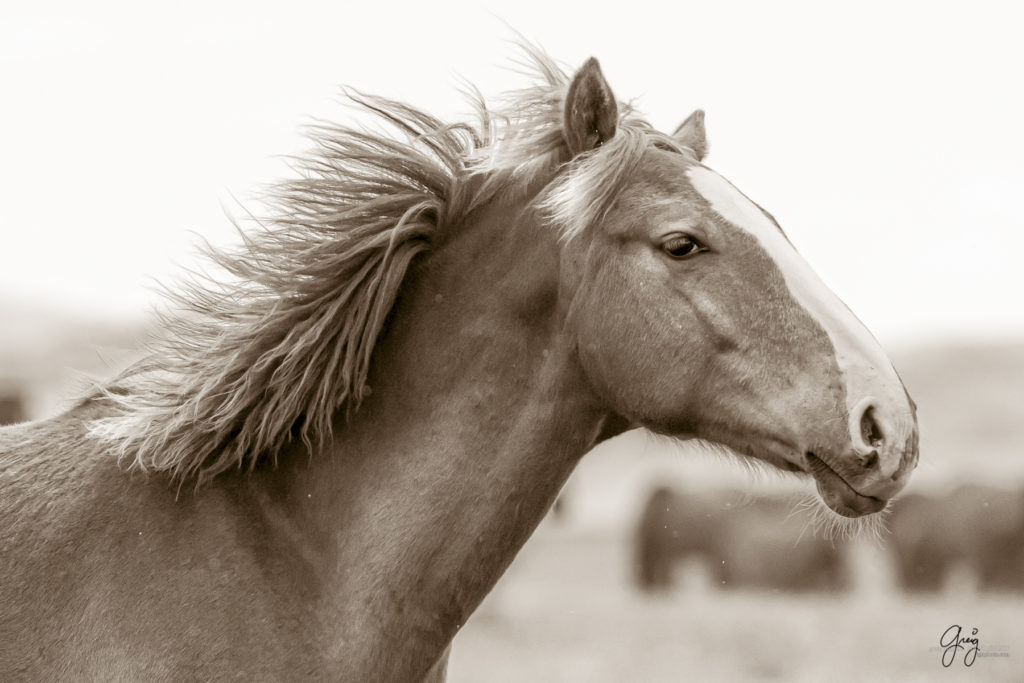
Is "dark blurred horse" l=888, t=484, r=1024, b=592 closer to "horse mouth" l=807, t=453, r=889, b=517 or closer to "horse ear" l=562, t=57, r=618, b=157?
"horse mouth" l=807, t=453, r=889, b=517

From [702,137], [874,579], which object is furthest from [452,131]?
[874,579]

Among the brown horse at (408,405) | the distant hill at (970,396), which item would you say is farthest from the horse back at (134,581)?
the distant hill at (970,396)

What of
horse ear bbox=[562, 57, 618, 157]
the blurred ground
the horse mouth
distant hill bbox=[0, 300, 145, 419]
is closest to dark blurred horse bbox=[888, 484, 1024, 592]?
the blurred ground

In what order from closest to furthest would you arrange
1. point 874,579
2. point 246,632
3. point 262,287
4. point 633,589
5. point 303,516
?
point 246,632, point 303,516, point 262,287, point 633,589, point 874,579

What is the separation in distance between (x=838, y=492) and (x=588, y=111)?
1461mm

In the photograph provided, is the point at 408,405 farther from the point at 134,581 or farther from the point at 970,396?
the point at 970,396

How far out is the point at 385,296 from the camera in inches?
145

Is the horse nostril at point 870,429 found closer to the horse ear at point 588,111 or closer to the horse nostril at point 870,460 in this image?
the horse nostril at point 870,460

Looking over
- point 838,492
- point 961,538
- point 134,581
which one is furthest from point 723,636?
point 134,581

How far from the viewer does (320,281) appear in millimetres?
3725

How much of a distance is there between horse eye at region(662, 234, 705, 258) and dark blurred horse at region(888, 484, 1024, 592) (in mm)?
15547

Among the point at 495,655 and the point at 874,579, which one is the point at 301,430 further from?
the point at 874,579

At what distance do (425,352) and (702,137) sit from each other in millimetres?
1579

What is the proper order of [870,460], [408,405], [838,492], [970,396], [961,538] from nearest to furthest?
[870,460], [838,492], [408,405], [961,538], [970,396]
